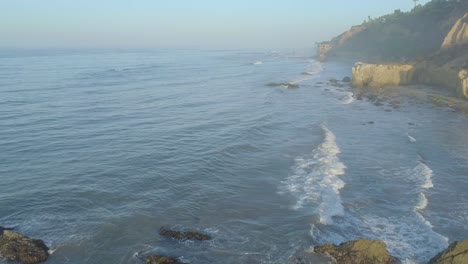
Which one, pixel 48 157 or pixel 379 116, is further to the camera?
pixel 379 116

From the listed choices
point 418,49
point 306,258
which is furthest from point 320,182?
point 418,49

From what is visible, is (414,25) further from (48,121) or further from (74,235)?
(74,235)

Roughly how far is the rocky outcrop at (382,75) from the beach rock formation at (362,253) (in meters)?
51.8

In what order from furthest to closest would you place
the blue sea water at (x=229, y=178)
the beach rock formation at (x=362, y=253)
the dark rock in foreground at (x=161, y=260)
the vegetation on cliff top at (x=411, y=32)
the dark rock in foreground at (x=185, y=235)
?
the vegetation on cliff top at (x=411, y=32)
the blue sea water at (x=229, y=178)
the dark rock in foreground at (x=185, y=235)
the dark rock in foreground at (x=161, y=260)
the beach rock formation at (x=362, y=253)

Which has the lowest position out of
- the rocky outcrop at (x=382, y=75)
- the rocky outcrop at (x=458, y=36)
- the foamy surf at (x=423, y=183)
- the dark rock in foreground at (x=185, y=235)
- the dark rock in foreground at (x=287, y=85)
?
the dark rock in foreground at (x=185, y=235)

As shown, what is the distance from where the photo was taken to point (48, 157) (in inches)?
1135

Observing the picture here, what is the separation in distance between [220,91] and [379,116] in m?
25.6

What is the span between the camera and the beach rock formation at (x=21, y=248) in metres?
16.0

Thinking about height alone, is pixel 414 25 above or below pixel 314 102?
above

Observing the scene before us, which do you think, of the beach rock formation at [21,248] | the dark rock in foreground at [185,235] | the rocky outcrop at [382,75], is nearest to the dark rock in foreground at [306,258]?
the dark rock in foreground at [185,235]

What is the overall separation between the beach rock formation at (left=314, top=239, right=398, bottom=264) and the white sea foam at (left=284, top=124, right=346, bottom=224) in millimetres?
3366

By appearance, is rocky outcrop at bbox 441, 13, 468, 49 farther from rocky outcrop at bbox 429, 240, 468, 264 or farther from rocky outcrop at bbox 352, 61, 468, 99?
rocky outcrop at bbox 429, 240, 468, 264

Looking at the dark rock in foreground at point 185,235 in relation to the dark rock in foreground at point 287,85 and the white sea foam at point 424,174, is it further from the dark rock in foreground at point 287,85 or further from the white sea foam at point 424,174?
the dark rock in foreground at point 287,85

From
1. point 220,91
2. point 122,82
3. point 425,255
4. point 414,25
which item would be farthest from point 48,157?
point 414,25
